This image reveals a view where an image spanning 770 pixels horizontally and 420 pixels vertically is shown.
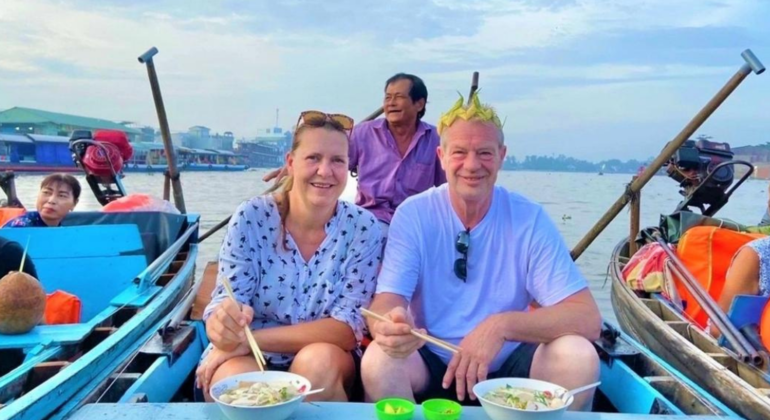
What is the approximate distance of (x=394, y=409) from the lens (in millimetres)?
1694

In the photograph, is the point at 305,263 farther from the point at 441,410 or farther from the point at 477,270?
the point at 441,410

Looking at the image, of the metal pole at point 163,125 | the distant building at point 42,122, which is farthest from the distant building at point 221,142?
the metal pole at point 163,125

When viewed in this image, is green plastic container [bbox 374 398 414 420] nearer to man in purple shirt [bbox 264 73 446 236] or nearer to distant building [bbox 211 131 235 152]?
man in purple shirt [bbox 264 73 446 236]

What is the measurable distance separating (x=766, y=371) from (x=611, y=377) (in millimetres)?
674

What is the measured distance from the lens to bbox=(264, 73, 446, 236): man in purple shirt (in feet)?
13.6

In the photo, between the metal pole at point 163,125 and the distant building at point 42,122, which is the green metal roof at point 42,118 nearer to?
the distant building at point 42,122

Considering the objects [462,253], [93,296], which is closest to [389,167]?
[462,253]

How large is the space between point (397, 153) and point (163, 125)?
3.74 metres

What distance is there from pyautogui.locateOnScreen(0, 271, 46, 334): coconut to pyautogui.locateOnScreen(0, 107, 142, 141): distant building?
3749 centimetres

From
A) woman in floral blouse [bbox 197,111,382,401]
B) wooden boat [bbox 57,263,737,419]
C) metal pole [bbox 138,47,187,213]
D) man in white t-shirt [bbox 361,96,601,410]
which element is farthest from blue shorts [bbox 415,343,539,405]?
metal pole [bbox 138,47,187,213]

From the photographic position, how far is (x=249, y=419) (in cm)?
161

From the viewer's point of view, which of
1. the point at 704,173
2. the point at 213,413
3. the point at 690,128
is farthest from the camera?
the point at 690,128

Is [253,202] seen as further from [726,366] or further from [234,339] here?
[726,366]

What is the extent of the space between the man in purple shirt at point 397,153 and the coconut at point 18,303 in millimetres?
1709
